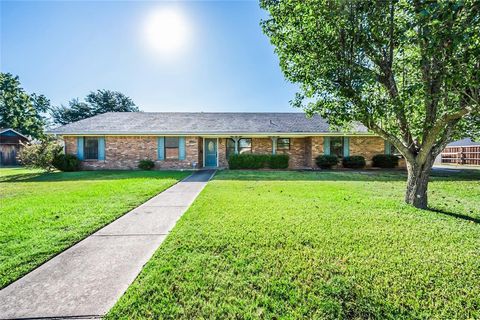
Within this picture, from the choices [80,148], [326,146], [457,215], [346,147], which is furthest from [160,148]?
[457,215]

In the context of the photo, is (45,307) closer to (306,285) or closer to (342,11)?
(306,285)

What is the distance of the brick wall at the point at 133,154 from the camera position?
15.1 meters

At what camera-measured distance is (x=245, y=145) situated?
52.9 ft

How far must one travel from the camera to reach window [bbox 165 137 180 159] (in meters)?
15.2

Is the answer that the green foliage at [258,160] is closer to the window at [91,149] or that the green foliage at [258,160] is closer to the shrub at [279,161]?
the shrub at [279,161]

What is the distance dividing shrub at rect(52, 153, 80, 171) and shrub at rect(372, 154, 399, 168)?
2015 cm

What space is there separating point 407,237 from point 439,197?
438 centimetres

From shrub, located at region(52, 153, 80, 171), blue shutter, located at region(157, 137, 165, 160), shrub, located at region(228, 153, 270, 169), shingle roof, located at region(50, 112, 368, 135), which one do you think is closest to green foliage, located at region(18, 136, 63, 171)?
shrub, located at region(52, 153, 80, 171)

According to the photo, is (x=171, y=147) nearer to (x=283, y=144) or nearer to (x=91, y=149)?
(x=91, y=149)

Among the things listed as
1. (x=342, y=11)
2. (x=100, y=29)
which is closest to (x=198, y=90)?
(x=100, y=29)

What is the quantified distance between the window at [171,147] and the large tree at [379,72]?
10.9 metres

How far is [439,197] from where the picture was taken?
6520 mm

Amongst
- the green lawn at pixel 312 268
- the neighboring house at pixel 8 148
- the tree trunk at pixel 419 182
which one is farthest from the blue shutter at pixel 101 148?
the neighboring house at pixel 8 148

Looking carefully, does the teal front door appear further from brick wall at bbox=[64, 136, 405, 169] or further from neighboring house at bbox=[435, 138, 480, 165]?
neighboring house at bbox=[435, 138, 480, 165]
